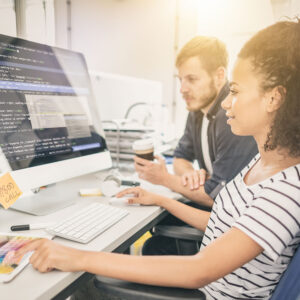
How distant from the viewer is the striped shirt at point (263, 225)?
0.55m

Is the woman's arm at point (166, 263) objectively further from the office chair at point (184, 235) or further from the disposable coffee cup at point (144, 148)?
the disposable coffee cup at point (144, 148)

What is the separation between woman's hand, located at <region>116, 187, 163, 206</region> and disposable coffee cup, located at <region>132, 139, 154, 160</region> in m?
0.21

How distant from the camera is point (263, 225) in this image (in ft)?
1.80

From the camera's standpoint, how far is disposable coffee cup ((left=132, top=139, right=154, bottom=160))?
3.81 ft

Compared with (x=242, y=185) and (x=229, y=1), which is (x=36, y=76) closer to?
(x=242, y=185)

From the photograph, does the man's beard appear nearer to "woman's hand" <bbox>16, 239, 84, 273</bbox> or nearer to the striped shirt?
the striped shirt

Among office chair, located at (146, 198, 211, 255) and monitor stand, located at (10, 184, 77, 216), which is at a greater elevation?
monitor stand, located at (10, 184, 77, 216)

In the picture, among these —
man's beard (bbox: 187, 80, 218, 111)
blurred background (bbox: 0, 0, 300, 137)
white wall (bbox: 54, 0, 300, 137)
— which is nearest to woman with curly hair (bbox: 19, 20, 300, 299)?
man's beard (bbox: 187, 80, 218, 111)

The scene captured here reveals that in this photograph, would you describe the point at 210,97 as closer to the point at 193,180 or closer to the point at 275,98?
the point at 193,180

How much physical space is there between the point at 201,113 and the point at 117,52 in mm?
2221

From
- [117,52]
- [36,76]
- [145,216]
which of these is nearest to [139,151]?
[145,216]

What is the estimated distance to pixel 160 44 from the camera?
3180 mm

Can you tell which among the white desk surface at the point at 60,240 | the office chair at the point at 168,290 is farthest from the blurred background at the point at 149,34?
the office chair at the point at 168,290

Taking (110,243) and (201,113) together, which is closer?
(110,243)
